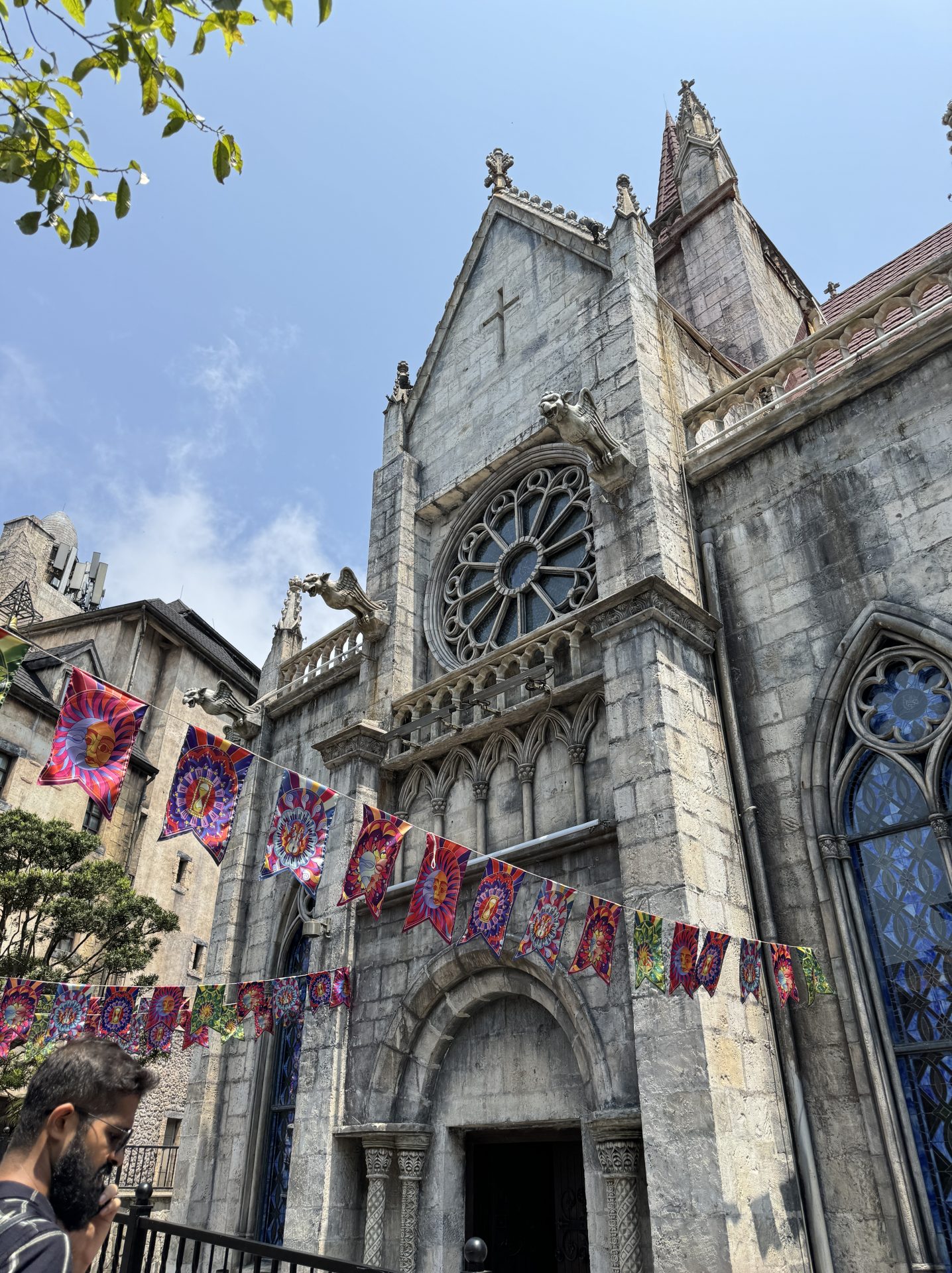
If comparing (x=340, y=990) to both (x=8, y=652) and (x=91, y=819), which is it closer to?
(x=8, y=652)

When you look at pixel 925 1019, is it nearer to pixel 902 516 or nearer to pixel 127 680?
pixel 902 516

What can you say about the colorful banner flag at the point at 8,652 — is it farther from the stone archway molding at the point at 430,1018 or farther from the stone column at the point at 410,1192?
the stone column at the point at 410,1192

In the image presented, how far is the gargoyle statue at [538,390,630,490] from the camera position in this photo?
916cm

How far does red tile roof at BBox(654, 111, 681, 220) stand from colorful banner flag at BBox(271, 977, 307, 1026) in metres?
17.9

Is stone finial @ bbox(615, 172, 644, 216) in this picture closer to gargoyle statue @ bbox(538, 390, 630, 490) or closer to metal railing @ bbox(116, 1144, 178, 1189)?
gargoyle statue @ bbox(538, 390, 630, 490)

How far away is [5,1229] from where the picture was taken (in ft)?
6.75

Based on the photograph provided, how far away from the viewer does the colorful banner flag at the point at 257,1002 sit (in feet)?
34.0

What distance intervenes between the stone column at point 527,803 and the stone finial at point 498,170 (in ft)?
34.4

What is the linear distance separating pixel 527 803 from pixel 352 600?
14.2 ft

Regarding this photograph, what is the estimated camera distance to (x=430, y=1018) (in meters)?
9.09

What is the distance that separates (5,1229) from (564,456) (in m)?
10.5

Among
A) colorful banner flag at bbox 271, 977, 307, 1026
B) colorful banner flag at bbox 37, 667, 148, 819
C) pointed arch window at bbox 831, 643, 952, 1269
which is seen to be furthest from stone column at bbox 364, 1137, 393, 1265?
pointed arch window at bbox 831, 643, 952, 1269

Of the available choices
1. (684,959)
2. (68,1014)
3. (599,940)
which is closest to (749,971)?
(684,959)

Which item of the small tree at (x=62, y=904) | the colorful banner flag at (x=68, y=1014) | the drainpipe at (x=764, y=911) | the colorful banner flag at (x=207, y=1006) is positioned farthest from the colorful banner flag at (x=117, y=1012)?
the drainpipe at (x=764, y=911)
